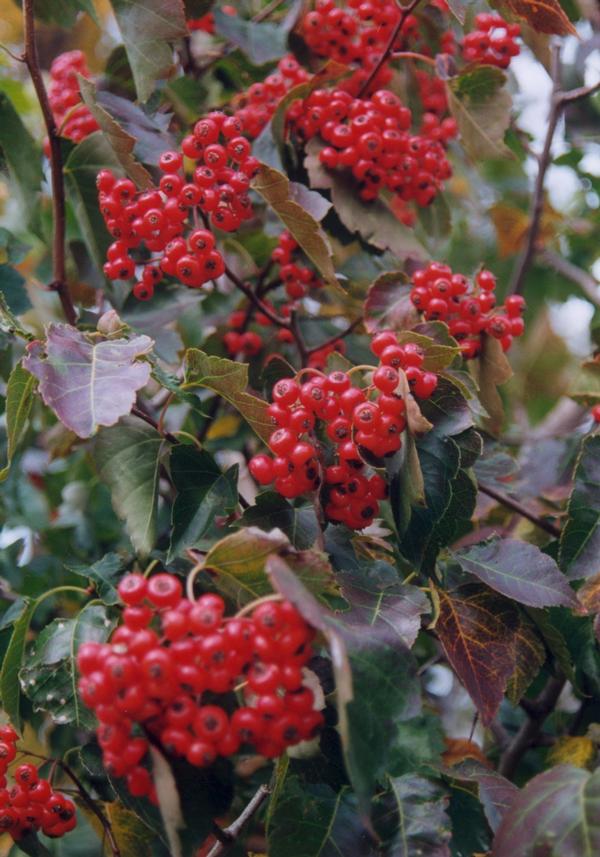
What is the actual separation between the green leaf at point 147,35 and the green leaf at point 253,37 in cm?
44

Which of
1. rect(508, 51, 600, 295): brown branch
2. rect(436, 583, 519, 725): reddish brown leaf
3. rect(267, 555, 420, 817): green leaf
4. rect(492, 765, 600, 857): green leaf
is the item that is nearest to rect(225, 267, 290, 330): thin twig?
rect(508, 51, 600, 295): brown branch

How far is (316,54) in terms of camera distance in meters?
2.32

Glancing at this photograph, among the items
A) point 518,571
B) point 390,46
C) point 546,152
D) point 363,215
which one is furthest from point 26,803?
point 546,152

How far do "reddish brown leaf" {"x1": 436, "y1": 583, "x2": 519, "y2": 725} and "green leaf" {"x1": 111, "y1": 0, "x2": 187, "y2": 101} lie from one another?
120 centimetres

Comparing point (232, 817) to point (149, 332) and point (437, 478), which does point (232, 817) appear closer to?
point (437, 478)

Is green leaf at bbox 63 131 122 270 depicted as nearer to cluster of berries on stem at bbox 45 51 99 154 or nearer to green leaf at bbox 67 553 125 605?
cluster of berries on stem at bbox 45 51 99 154

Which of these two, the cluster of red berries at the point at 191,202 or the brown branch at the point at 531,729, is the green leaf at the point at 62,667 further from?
the brown branch at the point at 531,729

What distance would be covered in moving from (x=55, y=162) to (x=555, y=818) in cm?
153

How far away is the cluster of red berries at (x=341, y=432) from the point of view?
4.69 feet

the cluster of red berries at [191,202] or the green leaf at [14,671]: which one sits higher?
the cluster of red berries at [191,202]

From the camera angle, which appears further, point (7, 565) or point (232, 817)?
point (7, 565)

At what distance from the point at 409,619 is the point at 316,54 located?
5.01 ft

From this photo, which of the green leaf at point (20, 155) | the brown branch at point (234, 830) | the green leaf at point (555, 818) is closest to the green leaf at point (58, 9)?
the green leaf at point (20, 155)

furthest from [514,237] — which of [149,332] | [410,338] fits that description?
[410,338]
